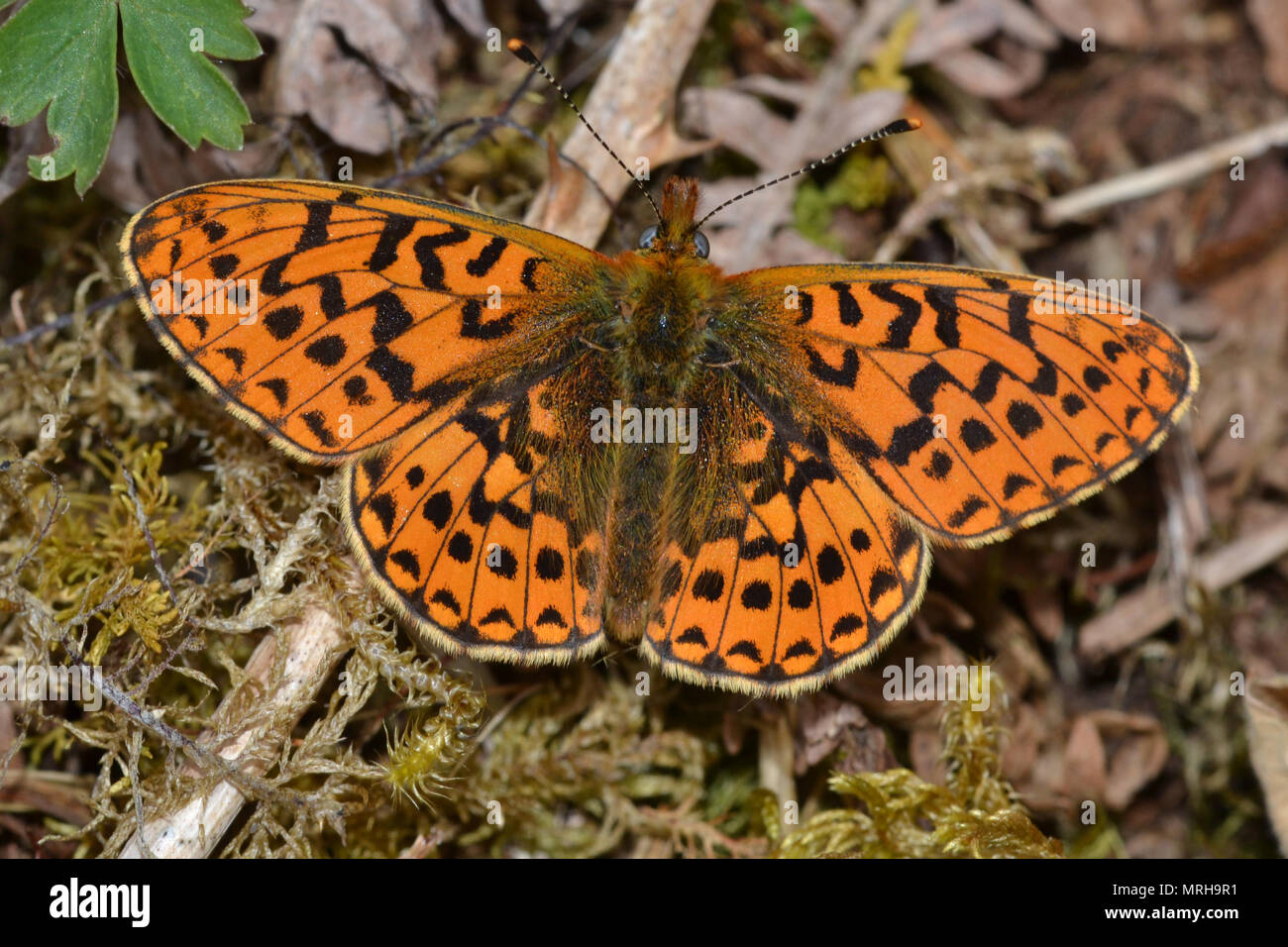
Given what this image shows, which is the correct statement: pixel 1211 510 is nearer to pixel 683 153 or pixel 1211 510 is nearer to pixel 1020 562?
pixel 1020 562

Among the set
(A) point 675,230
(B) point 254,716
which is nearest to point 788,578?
(A) point 675,230

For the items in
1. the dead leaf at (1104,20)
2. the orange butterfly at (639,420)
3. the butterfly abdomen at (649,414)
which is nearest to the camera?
the orange butterfly at (639,420)

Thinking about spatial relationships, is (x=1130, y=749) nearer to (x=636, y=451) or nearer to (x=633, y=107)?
(x=636, y=451)

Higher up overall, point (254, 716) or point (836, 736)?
point (254, 716)

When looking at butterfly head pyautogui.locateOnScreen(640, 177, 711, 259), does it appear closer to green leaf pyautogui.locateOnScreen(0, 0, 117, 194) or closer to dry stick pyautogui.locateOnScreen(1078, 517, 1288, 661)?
green leaf pyautogui.locateOnScreen(0, 0, 117, 194)

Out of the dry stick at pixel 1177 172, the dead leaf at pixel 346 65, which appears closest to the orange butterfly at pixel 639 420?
the dead leaf at pixel 346 65

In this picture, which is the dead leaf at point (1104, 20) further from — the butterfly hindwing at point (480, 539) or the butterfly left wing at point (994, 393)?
the butterfly hindwing at point (480, 539)
